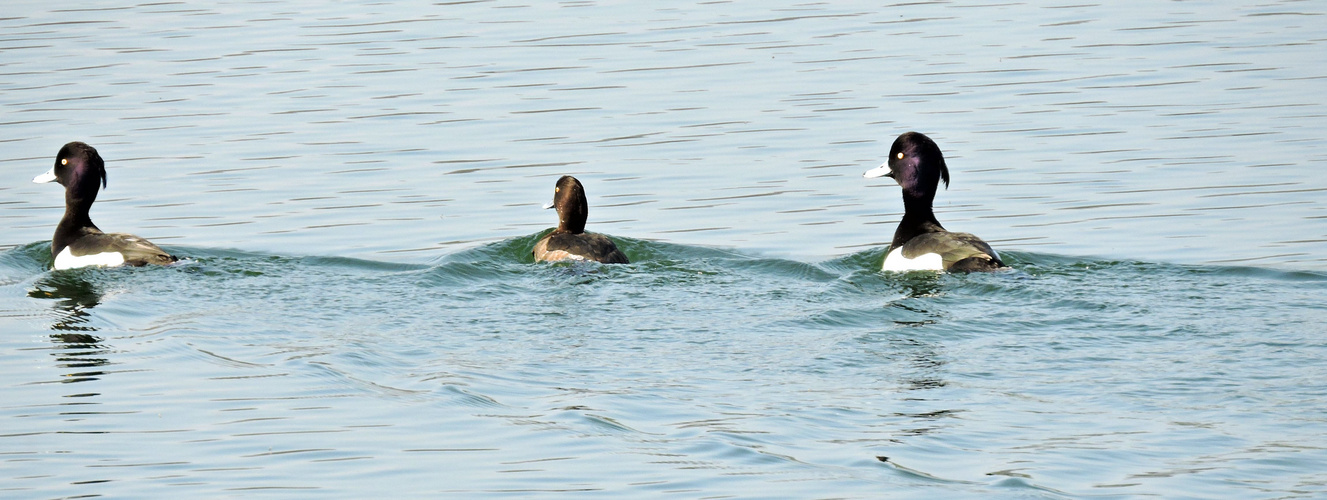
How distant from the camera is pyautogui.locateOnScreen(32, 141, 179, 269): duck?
13375mm

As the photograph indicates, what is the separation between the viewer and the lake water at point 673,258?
339 inches

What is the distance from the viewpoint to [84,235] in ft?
45.6

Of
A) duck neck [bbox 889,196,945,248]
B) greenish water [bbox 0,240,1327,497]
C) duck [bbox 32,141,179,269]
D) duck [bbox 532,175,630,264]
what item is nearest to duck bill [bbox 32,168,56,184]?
duck [bbox 32,141,179,269]

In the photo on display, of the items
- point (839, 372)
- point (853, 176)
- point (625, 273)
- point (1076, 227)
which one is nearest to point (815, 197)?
point (853, 176)

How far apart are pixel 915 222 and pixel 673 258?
2.02m

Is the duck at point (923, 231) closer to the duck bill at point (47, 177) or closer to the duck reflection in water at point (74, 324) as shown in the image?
the duck reflection in water at point (74, 324)

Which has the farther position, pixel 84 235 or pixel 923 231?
pixel 84 235

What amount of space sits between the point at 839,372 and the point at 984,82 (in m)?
11.4

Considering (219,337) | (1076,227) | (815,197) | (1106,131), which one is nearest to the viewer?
(219,337)

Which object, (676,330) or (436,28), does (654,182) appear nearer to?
(676,330)

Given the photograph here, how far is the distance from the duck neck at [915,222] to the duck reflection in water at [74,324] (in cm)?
620

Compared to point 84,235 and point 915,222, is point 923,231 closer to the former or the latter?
point 915,222

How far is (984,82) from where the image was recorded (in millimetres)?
20672

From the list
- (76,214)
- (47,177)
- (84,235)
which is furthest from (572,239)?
(47,177)
